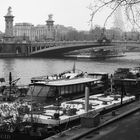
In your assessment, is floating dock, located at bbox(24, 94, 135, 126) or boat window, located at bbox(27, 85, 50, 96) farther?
boat window, located at bbox(27, 85, 50, 96)

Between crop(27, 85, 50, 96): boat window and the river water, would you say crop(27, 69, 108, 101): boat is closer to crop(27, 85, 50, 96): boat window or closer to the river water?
crop(27, 85, 50, 96): boat window

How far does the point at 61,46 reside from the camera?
61.1 metres

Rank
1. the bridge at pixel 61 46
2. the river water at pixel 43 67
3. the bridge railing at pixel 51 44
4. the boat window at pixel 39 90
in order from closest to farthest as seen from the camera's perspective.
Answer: the boat window at pixel 39 90 < the river water at pixel 43 67 < the bridge at pixel 61 46 < the bridge railing at pixel 51 44

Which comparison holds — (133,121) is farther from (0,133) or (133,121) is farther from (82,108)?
(0,133)

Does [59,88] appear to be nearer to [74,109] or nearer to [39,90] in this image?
[39,90]

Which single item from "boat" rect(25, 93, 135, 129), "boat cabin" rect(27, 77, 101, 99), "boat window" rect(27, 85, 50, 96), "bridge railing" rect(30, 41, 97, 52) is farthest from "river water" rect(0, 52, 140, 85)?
"boat window" rect(27, 85, 50, 96)

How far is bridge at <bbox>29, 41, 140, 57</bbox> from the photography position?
2256 inches

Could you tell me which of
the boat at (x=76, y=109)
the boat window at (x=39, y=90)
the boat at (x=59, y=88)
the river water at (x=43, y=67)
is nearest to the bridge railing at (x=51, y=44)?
the river water at (x=43, y=67)

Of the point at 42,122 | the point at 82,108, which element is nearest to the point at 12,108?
the point at 42,122

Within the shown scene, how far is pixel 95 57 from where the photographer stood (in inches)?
2719

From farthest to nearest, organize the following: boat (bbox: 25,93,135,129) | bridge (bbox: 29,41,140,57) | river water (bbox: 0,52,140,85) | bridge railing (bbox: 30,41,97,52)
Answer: bridge railing (bbox: 30,41,97,52) < bridge (bbox: 29,41,140,57) < river water (bbox: 0,52,140,85) < boat (bbox: 25,93,135,129)

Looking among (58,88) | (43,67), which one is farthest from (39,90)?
(43,67)

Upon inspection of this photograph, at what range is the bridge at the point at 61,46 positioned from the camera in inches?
2256

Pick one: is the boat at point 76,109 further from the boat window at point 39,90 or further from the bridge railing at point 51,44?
the bridge railing at point 51,44
